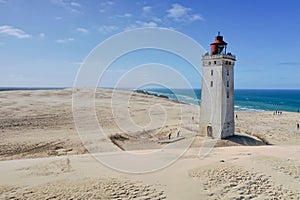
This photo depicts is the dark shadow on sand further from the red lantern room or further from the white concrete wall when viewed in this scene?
the red lantern room

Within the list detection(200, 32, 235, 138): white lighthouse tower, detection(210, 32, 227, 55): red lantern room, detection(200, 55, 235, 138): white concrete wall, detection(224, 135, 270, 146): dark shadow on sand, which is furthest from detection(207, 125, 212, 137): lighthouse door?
detection(210, 32, 227, 55): red lantern room

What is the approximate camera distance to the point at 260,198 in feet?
26.4

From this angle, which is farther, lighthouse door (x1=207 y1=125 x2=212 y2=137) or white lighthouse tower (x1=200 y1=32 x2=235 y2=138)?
lighthouse door (x1=207 y1=125 x2=212 y2=137)

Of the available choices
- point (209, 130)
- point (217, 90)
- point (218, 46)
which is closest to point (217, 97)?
point (217, 90)

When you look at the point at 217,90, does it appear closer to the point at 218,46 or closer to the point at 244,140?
the point at 218,46

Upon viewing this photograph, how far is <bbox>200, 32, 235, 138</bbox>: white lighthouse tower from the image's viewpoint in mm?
18188

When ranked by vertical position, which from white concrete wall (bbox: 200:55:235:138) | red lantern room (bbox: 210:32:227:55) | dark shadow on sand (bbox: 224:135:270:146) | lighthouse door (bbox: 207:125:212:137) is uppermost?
red lantern room (bbox: 210:32:227:55)

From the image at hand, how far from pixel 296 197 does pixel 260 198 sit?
122 centimetres

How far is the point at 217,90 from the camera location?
60.4 feet

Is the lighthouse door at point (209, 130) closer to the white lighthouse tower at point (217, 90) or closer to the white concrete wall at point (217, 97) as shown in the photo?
the white lighthouse tower at point (217, 90)

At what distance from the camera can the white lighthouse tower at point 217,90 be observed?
59.7 ft

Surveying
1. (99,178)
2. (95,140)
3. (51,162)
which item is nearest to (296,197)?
(99,178)

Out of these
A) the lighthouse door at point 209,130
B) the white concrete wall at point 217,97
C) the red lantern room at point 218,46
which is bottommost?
the lighthouse door at point 209,130

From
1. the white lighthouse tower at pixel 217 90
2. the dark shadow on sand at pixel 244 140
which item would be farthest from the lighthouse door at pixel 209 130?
the dark shadow on sand at pixel 244 140
